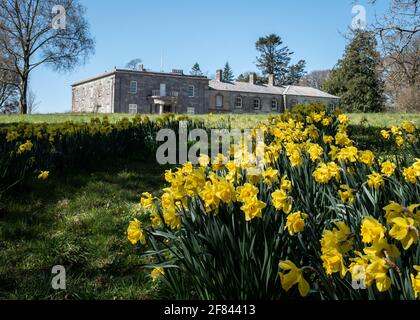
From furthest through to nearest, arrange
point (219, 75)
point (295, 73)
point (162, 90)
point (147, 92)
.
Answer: point (295, 73) → point (219, 75) → point (162, 90) → point (147, 92)

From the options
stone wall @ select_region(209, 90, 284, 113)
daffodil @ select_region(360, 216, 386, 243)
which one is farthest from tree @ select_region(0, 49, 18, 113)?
daffodil @ select_region(360, 216, 386, 243)

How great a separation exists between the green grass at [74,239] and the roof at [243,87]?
3974 cm

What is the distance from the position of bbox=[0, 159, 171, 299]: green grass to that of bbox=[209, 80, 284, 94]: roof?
39740 millimetres

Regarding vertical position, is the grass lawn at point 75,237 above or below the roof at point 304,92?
below

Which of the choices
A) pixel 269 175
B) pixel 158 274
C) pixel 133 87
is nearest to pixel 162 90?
pixel 133 87

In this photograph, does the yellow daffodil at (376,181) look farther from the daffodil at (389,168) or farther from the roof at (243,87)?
the roof at (243,87)

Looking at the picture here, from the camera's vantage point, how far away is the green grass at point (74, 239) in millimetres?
2473

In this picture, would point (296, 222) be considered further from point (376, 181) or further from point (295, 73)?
point (295, 73)

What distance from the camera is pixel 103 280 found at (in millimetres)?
2650

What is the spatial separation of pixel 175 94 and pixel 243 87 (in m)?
9.93

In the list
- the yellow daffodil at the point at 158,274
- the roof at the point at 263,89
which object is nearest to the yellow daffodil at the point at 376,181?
the yellow daffodil at the point at 158,274

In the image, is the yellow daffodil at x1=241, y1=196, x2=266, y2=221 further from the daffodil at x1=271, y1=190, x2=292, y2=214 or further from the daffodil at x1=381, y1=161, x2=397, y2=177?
the daffodil at x1=381, y1=161, x2=397, y2=177

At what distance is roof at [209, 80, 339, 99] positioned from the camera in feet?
147

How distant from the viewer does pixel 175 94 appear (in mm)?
40438
